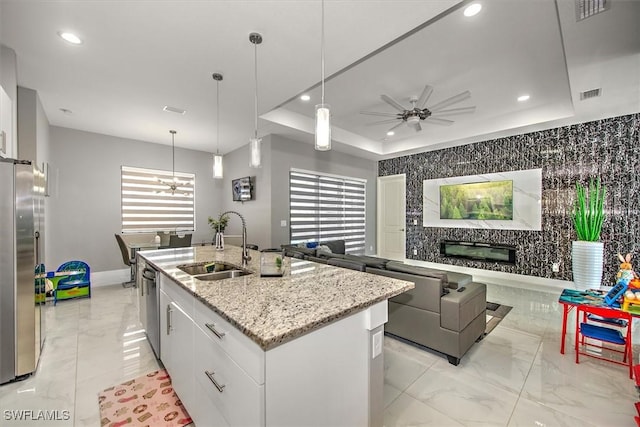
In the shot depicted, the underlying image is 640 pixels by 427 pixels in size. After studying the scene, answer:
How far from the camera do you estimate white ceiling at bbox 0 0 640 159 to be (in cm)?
203

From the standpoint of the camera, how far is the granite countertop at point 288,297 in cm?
102

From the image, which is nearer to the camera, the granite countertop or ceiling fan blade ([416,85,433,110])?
the granite countertop

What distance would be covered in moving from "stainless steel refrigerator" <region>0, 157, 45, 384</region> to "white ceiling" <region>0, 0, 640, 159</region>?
1.31 meters

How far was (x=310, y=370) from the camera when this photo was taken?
1.12m

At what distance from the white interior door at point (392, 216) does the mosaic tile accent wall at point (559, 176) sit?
77 cm

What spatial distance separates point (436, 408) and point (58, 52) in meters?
4.47

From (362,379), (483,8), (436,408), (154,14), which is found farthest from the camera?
(483,8)

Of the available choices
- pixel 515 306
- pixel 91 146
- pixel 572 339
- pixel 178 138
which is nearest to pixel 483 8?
pixel 572 339

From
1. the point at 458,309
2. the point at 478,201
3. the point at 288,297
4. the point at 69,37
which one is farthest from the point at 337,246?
the point at 69,37

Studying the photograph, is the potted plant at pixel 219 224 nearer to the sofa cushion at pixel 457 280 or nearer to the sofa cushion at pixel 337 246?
the sofa cushion at pixel 337 246

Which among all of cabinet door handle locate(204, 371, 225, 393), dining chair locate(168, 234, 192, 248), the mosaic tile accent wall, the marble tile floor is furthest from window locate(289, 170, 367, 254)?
cabinet door handle locate(204, 371, 225, 393)

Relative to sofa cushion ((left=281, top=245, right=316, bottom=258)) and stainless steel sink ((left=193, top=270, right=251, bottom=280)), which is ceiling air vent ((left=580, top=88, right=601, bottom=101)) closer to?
sofa cushion ((left=281, top=245, right=316, bottom=258))

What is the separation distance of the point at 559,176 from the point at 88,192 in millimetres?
8539

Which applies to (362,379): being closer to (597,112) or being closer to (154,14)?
(154,14)
